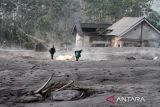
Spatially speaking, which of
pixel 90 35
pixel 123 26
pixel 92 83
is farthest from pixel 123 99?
pixel 90 35

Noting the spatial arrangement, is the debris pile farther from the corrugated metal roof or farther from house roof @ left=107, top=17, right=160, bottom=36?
the corrugated metal roof

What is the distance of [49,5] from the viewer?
2431 inches

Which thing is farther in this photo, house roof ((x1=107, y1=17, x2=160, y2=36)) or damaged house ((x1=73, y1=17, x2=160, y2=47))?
damaged house ((x1=73, y1=17, x2=160, y2=47))

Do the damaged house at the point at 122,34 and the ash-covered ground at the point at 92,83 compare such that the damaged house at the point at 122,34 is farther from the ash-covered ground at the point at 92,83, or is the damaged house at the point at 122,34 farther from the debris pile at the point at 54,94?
the debris pile at the point at 54,94

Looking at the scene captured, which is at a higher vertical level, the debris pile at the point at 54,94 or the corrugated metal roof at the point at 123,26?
the corrugated metal roof at the point at 123,26

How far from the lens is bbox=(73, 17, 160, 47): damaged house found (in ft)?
160

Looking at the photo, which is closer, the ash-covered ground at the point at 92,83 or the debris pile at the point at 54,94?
the ash-covered ground at the point at 92,83

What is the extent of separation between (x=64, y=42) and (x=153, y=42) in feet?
52.7

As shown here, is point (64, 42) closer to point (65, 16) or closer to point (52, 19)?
point (52, 19)

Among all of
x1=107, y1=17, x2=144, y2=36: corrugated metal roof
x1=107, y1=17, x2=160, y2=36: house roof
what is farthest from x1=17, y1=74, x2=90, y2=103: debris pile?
x1=107, y1=17, x2=144, y2=36: corrugated metal roof

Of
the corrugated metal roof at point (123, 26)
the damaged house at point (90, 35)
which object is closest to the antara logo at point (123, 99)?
the corrugated metal roof at point (123, 26)

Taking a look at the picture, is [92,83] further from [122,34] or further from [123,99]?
[122,34]

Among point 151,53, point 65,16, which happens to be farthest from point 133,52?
point 65,16

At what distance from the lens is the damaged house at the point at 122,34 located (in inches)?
1925
